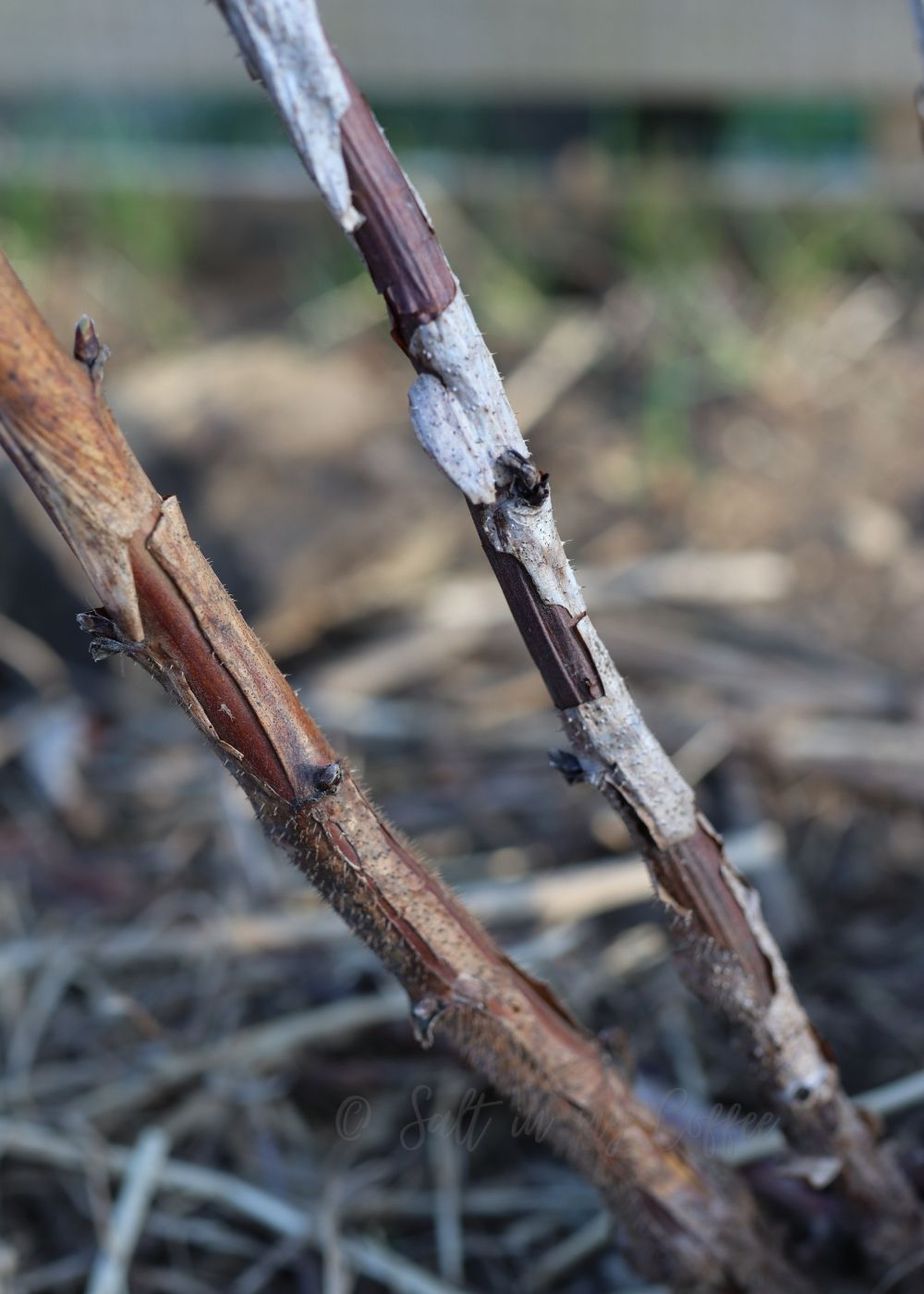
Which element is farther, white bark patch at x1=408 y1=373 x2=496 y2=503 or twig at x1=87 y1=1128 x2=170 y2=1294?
twig at x1=87 y1=1128 x2=170 y2=1294

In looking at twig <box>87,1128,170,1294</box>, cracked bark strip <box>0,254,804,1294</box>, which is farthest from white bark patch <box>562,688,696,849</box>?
twig <box>87,1128,170,1294</box>

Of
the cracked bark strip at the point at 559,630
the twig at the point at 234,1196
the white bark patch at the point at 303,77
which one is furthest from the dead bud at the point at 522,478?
the twig at the point at 234,1196

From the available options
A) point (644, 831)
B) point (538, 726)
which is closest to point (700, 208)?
point (538, 726)

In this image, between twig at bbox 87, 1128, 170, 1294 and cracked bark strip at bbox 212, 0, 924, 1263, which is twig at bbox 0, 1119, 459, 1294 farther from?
cracked bark strip at bbox 212, 0, 924, 1263

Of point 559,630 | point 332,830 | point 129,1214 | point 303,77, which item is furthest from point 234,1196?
point 303,77

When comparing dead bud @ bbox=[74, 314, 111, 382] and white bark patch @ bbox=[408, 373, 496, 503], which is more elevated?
dead bud @ bbox=[74, 314, 111, 382]

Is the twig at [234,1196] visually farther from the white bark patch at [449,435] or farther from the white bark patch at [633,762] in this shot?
the white bark patch at [449,435]

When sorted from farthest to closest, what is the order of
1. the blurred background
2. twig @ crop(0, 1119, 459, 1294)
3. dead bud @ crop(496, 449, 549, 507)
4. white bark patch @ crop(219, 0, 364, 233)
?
the blurred background
twig @ crop(0, 1119, 459, 1294)
dead bud @ crop(496, 449, 549, 507)
white bark patch @ crop(219, 0, 364, 233)
